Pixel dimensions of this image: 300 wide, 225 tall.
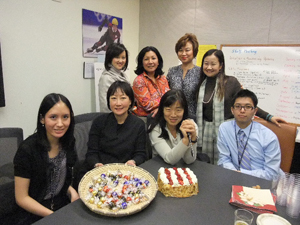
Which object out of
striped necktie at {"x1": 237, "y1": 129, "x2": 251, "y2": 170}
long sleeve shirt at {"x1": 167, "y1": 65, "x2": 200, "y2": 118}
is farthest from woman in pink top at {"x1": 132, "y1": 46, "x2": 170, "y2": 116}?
striped necktie at {"x1": 237, "y1": 129, "x2": 251, "y2": 170}

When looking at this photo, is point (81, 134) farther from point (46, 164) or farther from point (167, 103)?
point (167, 103)

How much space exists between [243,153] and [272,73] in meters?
1.68

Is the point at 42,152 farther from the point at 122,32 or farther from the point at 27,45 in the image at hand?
the point at 122,32

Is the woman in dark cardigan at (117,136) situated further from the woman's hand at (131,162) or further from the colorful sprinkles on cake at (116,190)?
the colorful sprinkles on cake at (116,190)

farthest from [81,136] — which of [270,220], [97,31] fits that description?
[97,31]

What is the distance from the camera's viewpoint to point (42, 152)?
4.12 ft

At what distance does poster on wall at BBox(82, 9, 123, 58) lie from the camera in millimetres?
2928

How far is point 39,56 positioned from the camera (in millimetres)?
2461

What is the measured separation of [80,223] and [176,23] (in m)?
3.22

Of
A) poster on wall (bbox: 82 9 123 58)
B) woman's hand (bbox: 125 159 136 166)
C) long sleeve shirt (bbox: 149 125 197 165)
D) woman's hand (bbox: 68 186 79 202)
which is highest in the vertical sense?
poster on wall (bbox: 82 9 123 58)

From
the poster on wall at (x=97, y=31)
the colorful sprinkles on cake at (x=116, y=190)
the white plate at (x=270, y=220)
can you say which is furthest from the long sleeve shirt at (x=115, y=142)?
the poster on wall at (x=97, y=31)

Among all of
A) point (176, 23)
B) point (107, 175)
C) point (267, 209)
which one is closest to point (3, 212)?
point (107, 175)

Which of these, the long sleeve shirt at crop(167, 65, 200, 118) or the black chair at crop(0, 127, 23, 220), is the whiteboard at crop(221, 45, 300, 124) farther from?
the black chair at crop(0, 127, 23, 220)

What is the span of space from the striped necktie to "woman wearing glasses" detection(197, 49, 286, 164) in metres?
0.37
